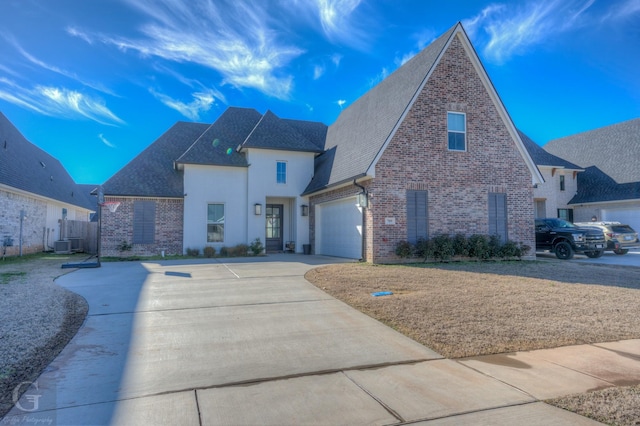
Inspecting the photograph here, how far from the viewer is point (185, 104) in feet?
71.0

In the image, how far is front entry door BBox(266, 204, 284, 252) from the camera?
19.3 metres

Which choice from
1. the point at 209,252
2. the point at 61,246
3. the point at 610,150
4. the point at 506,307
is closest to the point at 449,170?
the point at 506,307

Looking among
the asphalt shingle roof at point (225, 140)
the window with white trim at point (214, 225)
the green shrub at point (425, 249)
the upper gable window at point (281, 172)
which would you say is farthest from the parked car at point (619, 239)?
the window with white trim at point (214, 225)

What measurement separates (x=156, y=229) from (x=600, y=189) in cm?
2731

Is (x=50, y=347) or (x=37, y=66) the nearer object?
(x=50, y=347)

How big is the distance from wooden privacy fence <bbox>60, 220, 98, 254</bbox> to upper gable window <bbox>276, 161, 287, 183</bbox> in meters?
12.0

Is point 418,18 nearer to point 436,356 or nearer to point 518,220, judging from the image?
point 518,220

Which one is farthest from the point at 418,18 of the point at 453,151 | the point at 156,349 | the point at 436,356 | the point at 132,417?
the point at 132,417

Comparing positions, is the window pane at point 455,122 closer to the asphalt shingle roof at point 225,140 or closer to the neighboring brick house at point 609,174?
the asphalt shingle roof at point 225,140

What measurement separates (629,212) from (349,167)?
1979 centimetres

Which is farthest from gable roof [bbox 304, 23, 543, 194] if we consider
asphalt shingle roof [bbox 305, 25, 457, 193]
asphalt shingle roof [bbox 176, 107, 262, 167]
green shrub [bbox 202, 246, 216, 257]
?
green shrub [bbox 202, 246, 216, 257]

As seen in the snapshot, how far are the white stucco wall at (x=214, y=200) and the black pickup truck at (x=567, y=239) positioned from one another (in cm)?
1384

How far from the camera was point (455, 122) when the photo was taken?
14195 millimetres

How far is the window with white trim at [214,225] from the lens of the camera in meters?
17.9
